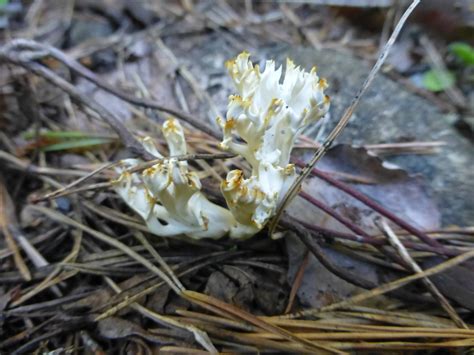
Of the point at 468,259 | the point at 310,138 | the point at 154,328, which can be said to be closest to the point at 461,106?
the point at 310,138

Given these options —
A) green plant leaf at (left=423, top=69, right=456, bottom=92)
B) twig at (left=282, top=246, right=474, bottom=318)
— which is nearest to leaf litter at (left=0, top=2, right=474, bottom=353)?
twig at (left=282, top=246, right=474, bottom=318)

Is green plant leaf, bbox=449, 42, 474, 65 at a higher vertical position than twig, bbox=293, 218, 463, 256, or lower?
higher

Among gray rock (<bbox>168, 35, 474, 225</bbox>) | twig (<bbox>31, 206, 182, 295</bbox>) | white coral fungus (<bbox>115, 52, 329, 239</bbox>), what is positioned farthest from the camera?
gray rock (<bbox>168, 35, 474, 225</bbox>)

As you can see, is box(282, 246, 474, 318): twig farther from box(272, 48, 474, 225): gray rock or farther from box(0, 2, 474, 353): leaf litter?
box(272, 48, 474, 225): gray rock

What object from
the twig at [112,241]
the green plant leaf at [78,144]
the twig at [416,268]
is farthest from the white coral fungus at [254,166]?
the green plant leaf at [78,144]

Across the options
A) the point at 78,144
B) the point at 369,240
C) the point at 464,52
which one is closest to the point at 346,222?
the point at 369,240

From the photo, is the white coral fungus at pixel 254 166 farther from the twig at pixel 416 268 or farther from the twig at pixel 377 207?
the twig at pixel 416 268

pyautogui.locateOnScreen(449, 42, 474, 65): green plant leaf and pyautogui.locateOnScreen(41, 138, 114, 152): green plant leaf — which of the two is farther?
pyautogui.locateOnScreen(449, 42, 474, 65): green plant leaf
